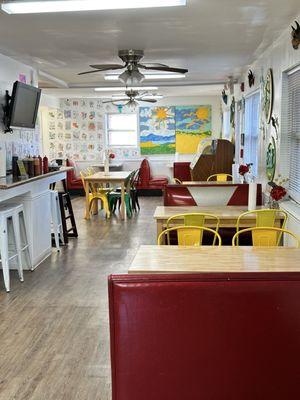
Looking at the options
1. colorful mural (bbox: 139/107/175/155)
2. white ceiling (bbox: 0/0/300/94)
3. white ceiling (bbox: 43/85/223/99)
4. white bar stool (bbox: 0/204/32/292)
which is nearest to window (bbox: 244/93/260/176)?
white ceiling (bbox: 0/0/300/94)

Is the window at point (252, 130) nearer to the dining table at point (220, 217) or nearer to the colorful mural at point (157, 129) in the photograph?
the dining table at point (220, 217)

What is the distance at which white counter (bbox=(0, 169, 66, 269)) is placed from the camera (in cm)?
482

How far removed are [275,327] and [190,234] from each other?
1769mm

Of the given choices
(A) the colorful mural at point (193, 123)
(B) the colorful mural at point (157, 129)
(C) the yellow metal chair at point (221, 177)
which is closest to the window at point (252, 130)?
(C) the yellow metal chair at point (221, 177)

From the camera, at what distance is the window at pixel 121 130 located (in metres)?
11.8

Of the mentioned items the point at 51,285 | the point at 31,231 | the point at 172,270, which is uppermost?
the point at 172,270

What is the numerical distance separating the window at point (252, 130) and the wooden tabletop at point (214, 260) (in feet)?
12.6

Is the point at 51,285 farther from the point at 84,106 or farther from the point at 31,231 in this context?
the point at 84,106

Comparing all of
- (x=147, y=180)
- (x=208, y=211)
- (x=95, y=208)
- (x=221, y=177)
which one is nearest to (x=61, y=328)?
(x=208, y=211)

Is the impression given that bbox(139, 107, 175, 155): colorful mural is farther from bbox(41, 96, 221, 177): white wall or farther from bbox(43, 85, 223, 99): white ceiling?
bbox(43, 85, 223, 99): white ceiling

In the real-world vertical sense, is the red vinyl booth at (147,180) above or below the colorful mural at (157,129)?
below

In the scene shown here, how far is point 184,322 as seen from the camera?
1.75 meters

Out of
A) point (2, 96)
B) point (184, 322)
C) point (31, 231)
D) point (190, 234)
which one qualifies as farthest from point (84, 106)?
point (184, 322)

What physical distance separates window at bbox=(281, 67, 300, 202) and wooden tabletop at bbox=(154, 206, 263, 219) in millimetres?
578
